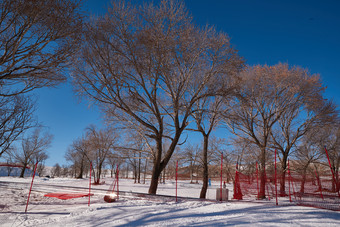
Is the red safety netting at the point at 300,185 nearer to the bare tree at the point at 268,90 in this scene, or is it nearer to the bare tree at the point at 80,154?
the bare tree at the point at 268,90

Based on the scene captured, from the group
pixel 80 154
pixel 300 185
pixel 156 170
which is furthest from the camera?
pixel 80 154

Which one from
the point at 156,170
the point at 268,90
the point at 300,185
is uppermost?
the point at 268,90

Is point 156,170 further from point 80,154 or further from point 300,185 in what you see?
point 80,154

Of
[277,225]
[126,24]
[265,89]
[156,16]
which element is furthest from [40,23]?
[265,89]

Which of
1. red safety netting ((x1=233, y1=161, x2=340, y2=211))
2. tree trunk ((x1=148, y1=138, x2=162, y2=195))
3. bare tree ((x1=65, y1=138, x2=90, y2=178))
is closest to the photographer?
tree trunk ((x1=148, y1=138, x2=162, y2=195))

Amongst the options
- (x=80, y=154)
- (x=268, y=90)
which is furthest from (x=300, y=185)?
(x=80, y=154)

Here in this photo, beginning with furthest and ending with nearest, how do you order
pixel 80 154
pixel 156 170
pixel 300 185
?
pixel 80 154, pixel 300 185, pixel 156 170

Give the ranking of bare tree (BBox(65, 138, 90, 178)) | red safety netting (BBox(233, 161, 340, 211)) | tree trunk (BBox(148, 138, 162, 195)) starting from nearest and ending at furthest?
1. tree trunk (BBox(148, 138, 162, 195))
2. red safety netting (BBox(233, 161, 340, 211))
3. bare tree (BBox(65, 138, 90, 178))

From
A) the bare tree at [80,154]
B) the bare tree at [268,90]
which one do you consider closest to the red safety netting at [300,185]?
the bare tree at [268,90]

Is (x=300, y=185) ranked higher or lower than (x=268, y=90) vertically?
lower

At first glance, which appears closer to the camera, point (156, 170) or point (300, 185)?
point (156, 170)

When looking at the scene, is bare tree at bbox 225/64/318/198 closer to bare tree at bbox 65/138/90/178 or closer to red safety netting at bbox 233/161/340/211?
red safety netting at bbox 233/161/340/211

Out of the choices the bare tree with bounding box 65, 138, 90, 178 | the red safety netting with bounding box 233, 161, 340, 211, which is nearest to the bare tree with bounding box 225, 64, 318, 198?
the red safety netting with bounding box 233, 161, 340, 211

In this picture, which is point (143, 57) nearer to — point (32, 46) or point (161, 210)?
point (32, 46)
